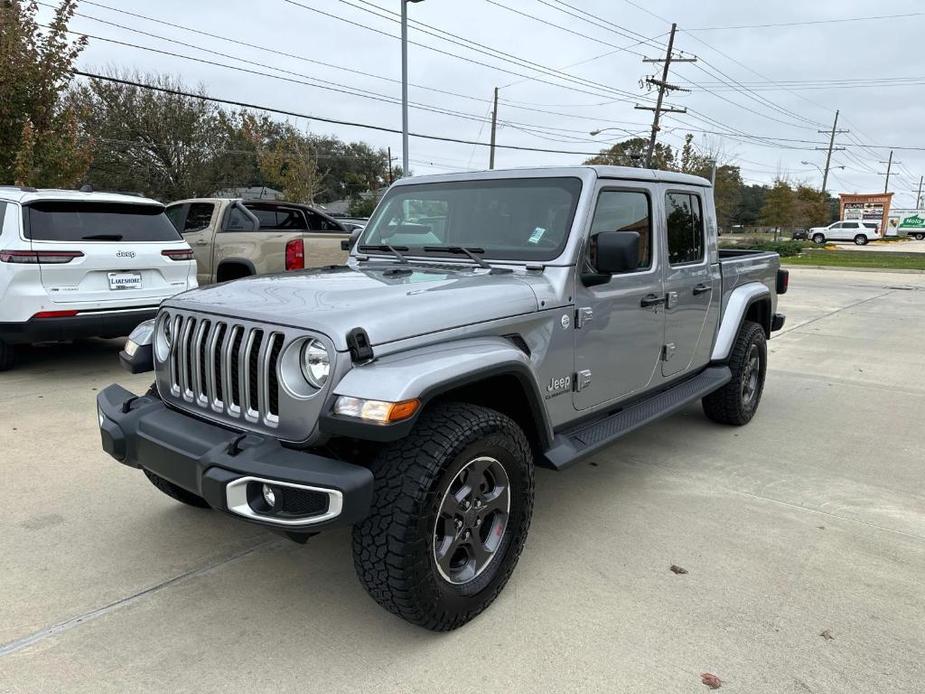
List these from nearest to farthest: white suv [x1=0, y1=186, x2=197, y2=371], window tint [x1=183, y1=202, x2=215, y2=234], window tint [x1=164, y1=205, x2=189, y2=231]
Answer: white suv [x1=0, y1=186, x2=197, y2=371]
window tint [x1=183, y1=202, x2=215, y2=234]
window tint [x1=164, y1=205, x2=189, y2=231]

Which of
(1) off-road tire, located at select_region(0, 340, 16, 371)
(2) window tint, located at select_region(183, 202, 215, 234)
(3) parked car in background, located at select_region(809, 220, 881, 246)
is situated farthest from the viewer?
(3) parked car in background, located at select_region(809, 220, 881, 246)

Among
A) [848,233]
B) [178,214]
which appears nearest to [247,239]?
[178,214]

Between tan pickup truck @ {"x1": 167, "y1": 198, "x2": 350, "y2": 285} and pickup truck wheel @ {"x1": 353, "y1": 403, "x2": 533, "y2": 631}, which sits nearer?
pickup truck wheel @ {"x1": 353, "y1": 403, "x2": 533, "y2": 631}

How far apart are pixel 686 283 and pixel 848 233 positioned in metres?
53.2

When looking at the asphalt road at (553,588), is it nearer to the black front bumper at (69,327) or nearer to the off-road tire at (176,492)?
the off-road tire at (176,492)

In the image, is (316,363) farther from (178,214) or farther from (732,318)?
(178,214)

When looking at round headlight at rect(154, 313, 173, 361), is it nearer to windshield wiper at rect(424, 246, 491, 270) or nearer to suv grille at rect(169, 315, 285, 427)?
suv grille at rect(169, 315, 285, 427)

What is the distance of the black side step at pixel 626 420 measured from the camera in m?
3.10

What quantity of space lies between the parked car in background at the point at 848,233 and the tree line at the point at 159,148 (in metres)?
2.69

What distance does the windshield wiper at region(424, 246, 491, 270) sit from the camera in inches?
134

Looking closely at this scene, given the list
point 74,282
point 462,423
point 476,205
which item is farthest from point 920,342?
point 74,282

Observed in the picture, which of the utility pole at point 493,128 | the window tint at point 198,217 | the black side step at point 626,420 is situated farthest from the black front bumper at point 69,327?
the utility pole at point 493,128

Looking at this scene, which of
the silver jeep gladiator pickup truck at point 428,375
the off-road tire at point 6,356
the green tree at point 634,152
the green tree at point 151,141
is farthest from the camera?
the green tree at point 634,152

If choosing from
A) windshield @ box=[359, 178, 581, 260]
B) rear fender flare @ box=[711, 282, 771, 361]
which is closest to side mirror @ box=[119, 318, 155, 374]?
windshield @ box=[359, 178, 581, 260]
